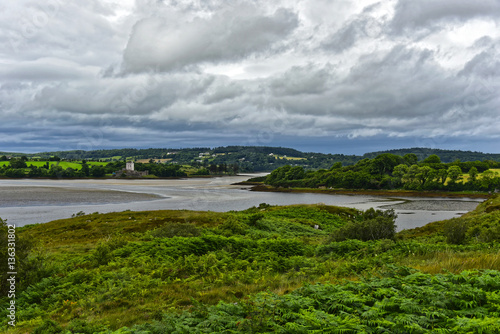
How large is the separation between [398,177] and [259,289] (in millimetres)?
132127

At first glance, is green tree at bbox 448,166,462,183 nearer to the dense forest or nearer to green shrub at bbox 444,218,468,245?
the dense forest

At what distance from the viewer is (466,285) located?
252 inches

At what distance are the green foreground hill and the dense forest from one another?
113m

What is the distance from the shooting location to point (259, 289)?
9242 millimetres

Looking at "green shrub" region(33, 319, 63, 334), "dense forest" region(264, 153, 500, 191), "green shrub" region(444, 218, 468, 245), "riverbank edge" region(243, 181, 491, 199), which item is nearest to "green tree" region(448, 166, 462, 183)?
"dense forest" region(264, 153, 500, 191)

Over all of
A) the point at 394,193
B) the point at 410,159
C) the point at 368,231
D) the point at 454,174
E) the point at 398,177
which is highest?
the point at 410,159

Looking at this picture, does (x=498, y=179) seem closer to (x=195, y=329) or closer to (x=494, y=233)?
(x=494, y=233)

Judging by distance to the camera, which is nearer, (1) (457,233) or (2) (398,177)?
(1) (457,233)

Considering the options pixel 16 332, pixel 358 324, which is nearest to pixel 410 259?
pixel 358 324

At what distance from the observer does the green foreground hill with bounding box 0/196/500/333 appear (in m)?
5.60

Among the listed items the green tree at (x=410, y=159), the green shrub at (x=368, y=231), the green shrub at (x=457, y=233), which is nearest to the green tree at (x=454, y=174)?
the green tree at (x=410, y=159)

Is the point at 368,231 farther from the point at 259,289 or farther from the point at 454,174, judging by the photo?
the point at 454,174

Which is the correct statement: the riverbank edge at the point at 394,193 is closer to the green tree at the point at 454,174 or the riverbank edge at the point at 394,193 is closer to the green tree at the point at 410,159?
the green tree at the point at 454,174

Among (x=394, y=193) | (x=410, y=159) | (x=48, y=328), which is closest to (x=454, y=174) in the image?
(x=394, y=193)
